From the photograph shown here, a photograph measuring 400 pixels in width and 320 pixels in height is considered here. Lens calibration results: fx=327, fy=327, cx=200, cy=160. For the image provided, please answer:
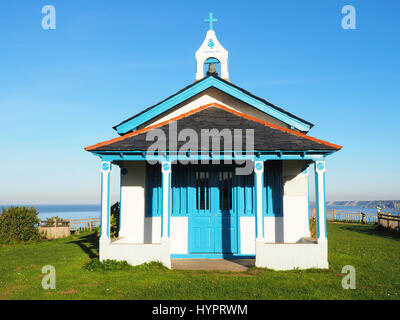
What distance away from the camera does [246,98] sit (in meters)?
11.2

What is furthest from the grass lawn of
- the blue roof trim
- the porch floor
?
the blue roof trim

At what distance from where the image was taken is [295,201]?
10.6 m

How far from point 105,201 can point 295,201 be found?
19.4 feet

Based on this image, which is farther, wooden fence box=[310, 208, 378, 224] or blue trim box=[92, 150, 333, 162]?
wooden fence box=[310, 208, 378, 224]

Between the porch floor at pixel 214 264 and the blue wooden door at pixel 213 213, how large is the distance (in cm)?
59

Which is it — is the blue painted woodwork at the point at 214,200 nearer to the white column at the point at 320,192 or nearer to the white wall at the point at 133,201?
the white wall at the point at 133,201

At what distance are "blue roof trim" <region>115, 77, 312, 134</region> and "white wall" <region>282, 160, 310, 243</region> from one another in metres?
1.49

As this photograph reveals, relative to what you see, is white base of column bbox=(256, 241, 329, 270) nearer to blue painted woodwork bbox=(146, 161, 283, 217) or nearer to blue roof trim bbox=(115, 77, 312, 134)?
blue painted woodwork bbox=(146, 161, 283, 217)

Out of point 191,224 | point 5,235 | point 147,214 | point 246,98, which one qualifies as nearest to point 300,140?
point 246,98

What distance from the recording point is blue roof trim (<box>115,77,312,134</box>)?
1106 centimetres
